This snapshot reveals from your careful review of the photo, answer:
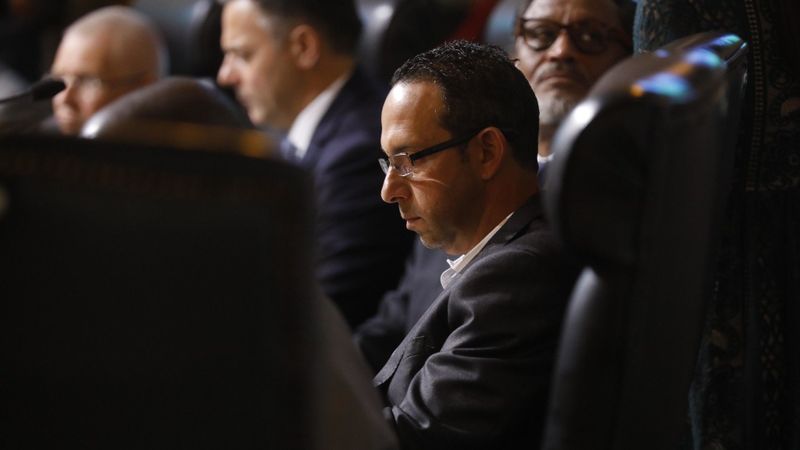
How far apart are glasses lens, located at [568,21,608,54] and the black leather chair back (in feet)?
4.45

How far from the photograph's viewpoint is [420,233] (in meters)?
1.60

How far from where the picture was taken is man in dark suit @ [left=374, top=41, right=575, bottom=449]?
128 centimetres

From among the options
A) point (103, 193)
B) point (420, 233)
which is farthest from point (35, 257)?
point (420, 233)

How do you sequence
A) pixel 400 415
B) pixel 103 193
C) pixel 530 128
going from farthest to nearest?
pixel 530 128 < pixel 400 415 < pixel 103 193

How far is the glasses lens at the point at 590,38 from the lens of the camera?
6.66 ft

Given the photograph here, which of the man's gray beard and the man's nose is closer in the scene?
the man's nose

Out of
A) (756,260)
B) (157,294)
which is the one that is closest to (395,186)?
(756,260)

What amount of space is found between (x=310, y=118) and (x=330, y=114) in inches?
3.0

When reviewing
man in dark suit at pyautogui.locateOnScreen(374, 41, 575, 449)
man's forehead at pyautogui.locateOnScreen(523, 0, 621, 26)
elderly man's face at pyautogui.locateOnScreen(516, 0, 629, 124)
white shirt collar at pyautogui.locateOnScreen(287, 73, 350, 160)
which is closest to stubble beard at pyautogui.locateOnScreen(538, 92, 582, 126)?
elderly man's face at pyautogui.locateOnScreen(516, 0, 629, 124)

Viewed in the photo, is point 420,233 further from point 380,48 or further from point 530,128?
point 380,48

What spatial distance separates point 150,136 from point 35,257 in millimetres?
111

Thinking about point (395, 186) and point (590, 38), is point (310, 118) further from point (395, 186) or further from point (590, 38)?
point (395, 186)

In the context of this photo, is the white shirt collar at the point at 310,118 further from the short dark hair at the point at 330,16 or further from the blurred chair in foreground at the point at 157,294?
the blurred chair in foreground at the point at 157,294

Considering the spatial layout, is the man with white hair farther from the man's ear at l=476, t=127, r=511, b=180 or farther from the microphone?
the man's ear at l=476, t=127, r=511, b=180
